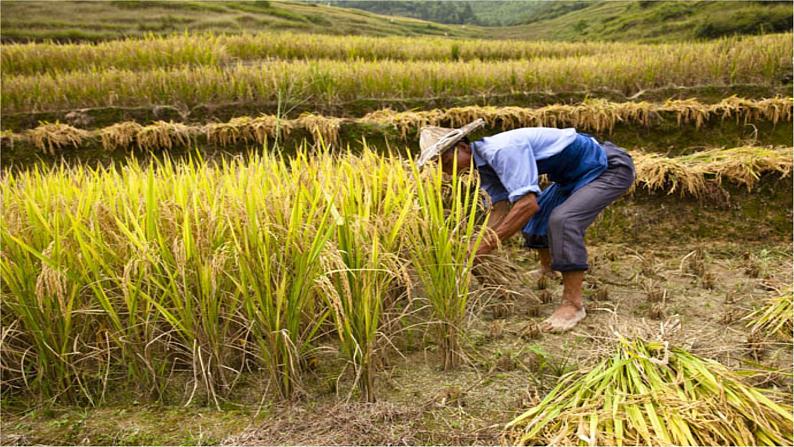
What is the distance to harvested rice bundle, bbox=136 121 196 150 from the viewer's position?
575cm

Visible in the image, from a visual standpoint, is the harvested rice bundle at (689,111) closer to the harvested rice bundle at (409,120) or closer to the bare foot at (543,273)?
the harvested rice bundle at (409,120)

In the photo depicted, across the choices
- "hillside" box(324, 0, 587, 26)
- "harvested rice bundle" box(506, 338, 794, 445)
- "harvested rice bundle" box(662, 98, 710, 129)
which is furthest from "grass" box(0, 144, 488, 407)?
"hillside" box(324, 0, 587, 26)

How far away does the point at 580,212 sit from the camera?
2.89 m

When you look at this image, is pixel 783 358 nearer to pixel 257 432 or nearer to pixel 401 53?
pixel 257 432

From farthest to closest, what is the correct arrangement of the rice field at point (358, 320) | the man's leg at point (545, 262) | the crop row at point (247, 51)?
the crop row at point (247, 51) → the man's leg at point (545, 262) → the rice field at point (358, 320)

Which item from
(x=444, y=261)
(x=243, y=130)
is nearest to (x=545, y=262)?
(x=444, y=261)

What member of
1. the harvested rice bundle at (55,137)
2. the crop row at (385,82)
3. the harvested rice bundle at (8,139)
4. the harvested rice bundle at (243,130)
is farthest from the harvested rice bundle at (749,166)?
the harvested rice bundle at (8,139)

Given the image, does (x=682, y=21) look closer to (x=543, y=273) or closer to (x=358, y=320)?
(x=543, y=273)

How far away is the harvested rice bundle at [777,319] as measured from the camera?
2.52 metres

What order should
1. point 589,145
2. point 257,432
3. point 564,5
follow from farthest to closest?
point 564,5, point 589,145, point 257,432

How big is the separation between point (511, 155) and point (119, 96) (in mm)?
5697

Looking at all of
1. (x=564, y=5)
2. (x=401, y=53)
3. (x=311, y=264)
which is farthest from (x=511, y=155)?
(x=564, y=5)

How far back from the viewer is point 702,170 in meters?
4.21

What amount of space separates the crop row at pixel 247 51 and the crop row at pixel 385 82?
0.39 metres
